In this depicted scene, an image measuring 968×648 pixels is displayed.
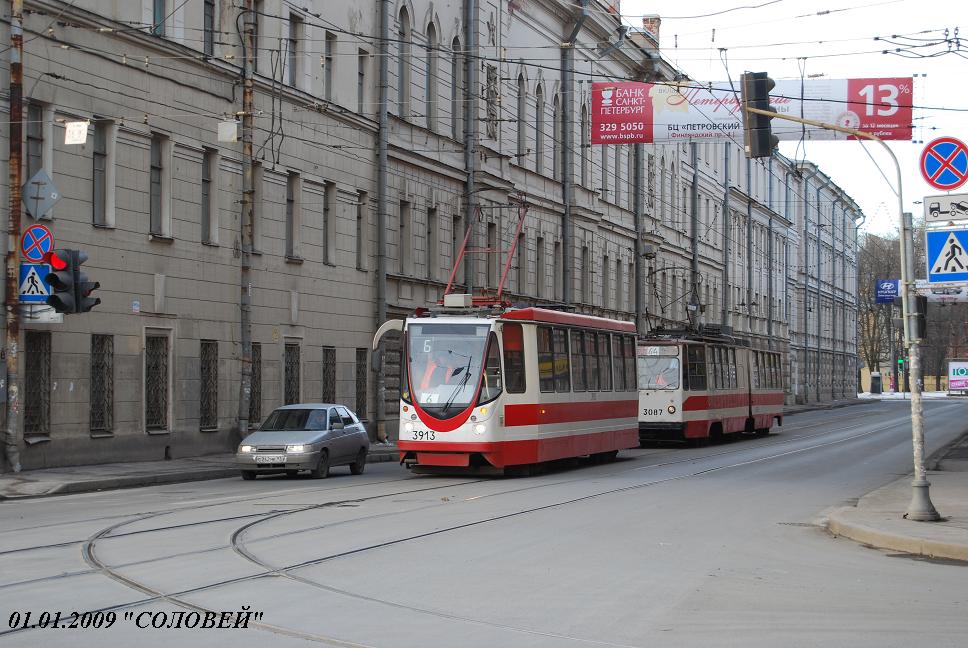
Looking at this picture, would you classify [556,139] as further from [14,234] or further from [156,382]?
[14,234]

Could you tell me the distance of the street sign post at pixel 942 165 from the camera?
16.5 m

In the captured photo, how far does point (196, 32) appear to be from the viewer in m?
30.2

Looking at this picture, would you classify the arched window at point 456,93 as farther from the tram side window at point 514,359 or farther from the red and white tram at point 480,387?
the tram side window at point 514,359

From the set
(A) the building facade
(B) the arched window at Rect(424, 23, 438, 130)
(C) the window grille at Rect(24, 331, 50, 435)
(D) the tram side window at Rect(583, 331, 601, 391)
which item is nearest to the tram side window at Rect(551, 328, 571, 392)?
(D) the tram side window at Rect(583, 331, 601, 391)

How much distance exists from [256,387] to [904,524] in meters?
19.9

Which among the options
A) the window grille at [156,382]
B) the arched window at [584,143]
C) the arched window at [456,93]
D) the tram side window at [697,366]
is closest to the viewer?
the window grille at [156,382]

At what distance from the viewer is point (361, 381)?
38.6 metres

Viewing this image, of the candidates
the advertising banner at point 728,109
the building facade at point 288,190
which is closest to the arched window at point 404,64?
the building facade at point 288,190

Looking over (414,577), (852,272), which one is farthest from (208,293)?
(852,272)

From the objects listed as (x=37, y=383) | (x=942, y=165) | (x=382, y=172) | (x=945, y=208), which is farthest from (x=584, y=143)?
(x=945, y=208)

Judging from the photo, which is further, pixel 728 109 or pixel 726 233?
pixel 726 233

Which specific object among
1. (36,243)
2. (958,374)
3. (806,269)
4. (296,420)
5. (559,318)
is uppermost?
(806,269)

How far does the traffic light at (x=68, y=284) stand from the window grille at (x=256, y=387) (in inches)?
401

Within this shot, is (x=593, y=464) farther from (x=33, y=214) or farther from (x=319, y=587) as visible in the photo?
(x=319, y=587)
